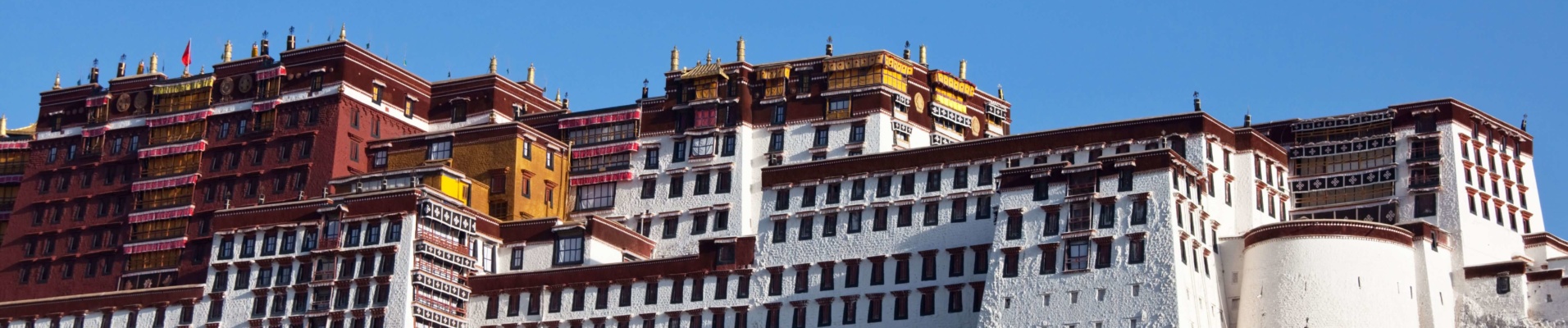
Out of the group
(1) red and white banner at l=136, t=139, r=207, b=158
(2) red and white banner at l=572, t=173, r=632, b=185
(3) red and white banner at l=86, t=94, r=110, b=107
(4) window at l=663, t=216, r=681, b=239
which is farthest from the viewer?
(3) red and white banner at l=86, t=94, r=110, b=107

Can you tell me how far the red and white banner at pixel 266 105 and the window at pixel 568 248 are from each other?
25397mm

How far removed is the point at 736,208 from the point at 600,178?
11497 mm

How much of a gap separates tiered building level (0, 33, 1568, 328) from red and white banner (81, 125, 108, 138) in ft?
0.72

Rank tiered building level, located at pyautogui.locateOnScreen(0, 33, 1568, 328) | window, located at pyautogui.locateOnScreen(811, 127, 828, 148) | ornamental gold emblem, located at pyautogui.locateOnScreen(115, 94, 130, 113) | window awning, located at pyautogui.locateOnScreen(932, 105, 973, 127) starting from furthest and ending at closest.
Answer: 1. ornamental gold emblem, located at pyautogui.locateOnScreen(115, 94, 130, 113)
2. window awning, located at pyautogui.locateOnScreen(932, 105, 973, 127)
3. window, located at pyautogui.locateOnScreen(811, 127, 828, 148)
4. tiered building level, located at pyautogui.locateOnScreen(0, 33, 1568, 328)

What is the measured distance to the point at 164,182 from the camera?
15200 centimetres

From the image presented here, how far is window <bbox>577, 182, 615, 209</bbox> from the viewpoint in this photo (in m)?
146

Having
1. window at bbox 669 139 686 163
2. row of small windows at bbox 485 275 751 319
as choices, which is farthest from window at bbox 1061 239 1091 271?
window at bbox 669 139 686 163

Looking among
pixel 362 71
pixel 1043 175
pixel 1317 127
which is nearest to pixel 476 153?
pixel 362 71

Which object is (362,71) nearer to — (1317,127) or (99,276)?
(99,276)

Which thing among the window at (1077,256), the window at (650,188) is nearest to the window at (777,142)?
the window at (650,188)

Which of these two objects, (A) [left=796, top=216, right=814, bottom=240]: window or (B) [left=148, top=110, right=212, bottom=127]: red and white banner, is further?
(B) [left=148, top=110, right=212, bottom=127]: red and white banner

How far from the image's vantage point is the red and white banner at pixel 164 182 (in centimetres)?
15125

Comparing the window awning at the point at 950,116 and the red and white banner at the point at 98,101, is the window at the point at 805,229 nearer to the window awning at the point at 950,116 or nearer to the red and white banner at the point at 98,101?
the window awning at the point at 950,116

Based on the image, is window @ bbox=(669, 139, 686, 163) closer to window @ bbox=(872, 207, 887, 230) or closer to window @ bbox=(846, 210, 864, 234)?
window @ bbox=(846, 210, 864, 234)
